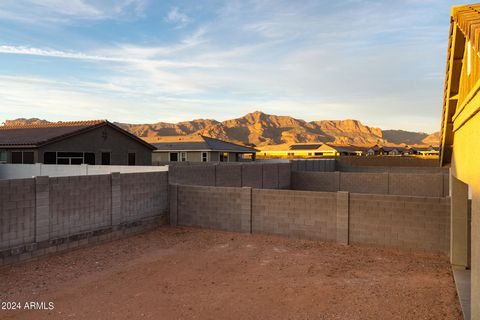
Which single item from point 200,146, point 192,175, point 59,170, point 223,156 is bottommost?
point 192,175

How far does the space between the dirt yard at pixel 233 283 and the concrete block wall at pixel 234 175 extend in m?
5.62

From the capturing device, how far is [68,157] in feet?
88.5

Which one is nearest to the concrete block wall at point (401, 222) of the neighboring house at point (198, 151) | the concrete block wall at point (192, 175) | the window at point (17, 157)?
the concrete block wall at point (192, 175)

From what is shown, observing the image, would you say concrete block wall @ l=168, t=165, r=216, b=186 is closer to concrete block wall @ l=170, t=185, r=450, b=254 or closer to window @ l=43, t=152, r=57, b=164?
concrete block wall @ l=170, t=185, r=450, b=254

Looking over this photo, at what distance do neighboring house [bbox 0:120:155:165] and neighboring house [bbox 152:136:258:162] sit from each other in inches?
351

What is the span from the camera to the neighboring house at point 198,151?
1646 inches

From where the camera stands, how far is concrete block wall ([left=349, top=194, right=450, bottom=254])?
1182cm

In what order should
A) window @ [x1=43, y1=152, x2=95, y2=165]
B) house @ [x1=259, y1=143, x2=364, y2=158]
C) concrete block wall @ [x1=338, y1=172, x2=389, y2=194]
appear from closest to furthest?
window @ [x1=43, y1=152, x2=95, y2=165] → concrete block wall @ [x1=338, y1=172, x2=389, y2=194] → house @ [x1=259, y1=143, x2=364, y2=158]

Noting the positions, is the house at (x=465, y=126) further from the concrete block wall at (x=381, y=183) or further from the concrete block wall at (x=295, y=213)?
the concrete block wall at (x=381, y=183)

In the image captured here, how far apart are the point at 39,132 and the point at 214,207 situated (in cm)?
2043

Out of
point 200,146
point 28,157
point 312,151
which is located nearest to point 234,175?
point 28,157

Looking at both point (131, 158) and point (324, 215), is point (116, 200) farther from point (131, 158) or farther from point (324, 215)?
point (131, 158)

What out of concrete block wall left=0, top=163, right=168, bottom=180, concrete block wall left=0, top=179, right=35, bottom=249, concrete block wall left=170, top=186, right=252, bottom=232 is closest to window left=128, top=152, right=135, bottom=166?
concrete block wall left=0, top=163, right=168, bottom=180

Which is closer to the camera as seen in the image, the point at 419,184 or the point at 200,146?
the point at 419,184
